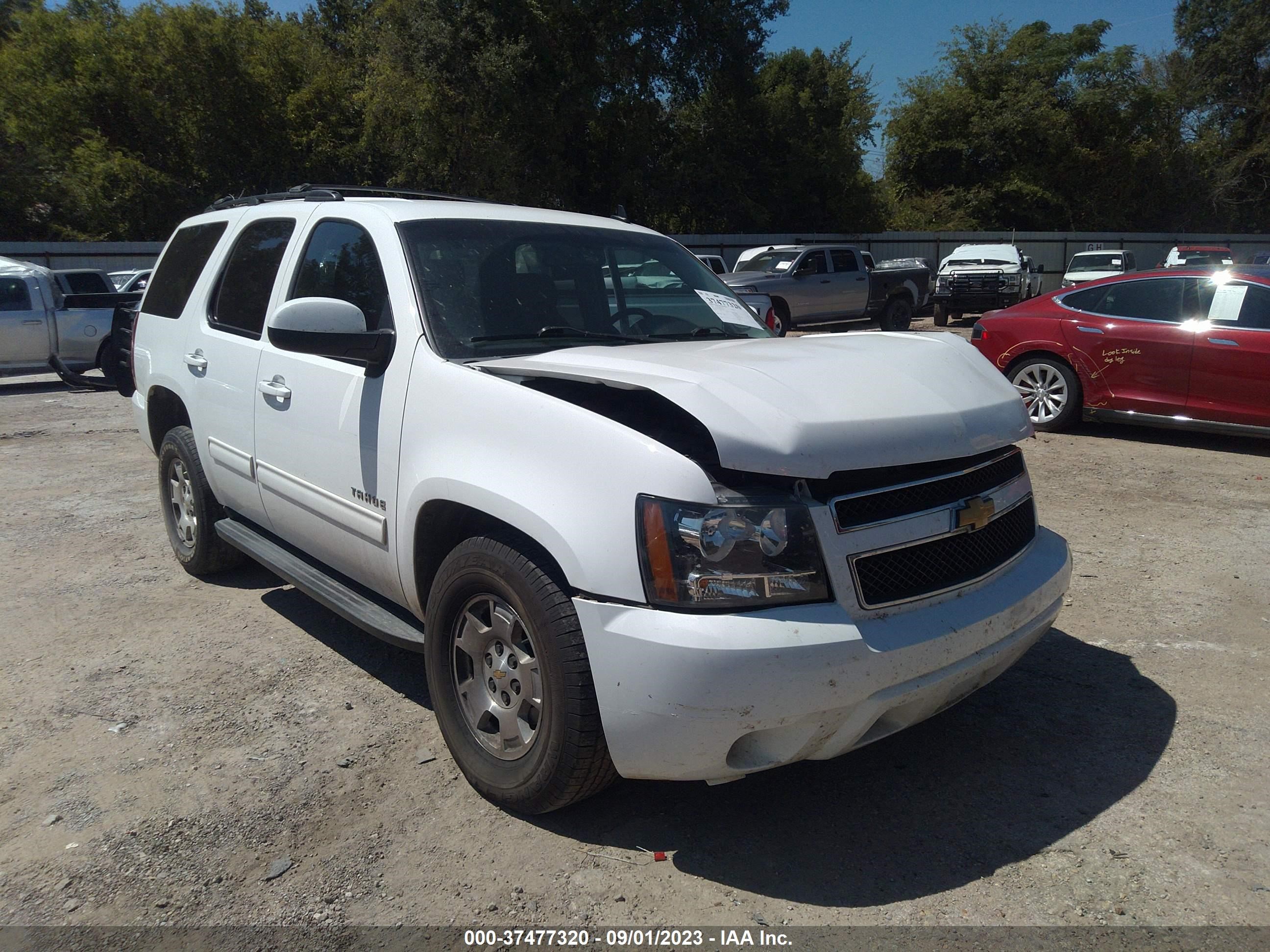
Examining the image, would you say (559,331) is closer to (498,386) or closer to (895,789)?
(498,386)

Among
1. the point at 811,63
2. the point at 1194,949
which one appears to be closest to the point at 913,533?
the point at 1194,949

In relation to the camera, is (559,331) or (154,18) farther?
(154,18)

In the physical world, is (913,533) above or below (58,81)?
below

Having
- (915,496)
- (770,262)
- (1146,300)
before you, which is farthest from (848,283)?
(915,496)

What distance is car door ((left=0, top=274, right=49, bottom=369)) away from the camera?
46.1 feet

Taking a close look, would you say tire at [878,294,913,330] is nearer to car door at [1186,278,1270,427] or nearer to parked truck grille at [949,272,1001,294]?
parked truck grille at [949,272,1001,294]

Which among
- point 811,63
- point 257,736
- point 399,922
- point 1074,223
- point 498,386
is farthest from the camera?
point 1074,223

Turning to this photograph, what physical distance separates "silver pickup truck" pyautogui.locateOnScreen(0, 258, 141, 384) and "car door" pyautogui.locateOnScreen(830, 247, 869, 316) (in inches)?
514

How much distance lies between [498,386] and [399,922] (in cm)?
153

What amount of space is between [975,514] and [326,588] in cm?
247

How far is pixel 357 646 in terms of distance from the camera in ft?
14.4

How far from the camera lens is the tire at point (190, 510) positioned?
491cm

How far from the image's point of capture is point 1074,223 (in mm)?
42406

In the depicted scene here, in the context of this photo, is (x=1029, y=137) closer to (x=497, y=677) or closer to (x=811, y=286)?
(x=811, y=286)
